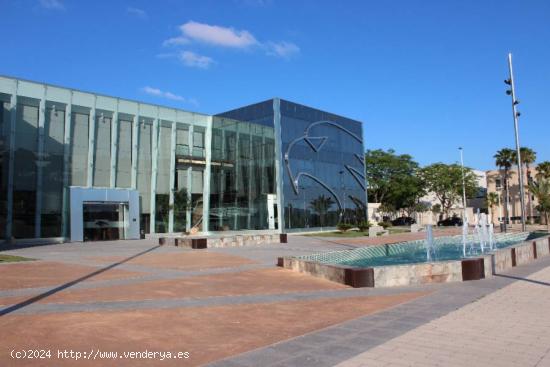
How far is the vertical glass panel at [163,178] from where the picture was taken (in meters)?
39.5

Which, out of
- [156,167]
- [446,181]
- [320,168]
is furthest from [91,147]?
[446,181]

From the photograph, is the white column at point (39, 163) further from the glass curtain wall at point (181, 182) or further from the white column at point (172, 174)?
the glass curtain wall at point (181, 182)

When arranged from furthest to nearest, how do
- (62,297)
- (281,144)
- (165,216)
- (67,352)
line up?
1. (281,144)
2. (165,216)
3. (62,297)
4. (67,352)

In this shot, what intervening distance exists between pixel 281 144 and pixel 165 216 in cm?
1315

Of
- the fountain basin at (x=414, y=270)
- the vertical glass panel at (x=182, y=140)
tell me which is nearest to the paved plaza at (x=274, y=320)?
the fountain basin at (x=414, y=270)

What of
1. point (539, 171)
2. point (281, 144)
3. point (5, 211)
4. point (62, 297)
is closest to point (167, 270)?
point (62, 297)

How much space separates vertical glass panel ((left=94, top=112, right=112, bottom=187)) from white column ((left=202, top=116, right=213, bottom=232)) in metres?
9.87

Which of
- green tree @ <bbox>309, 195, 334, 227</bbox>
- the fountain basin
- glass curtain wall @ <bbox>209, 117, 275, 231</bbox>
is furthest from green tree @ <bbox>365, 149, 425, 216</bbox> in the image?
the fountain basin

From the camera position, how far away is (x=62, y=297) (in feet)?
33.7

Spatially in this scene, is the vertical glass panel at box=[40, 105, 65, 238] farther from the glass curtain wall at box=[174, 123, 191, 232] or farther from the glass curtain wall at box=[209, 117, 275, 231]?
the glass curtain wall at box=[209, 117, 275, 231]

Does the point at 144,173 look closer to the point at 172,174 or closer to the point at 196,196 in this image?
the point at 172,174

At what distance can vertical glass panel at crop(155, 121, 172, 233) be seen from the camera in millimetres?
39500

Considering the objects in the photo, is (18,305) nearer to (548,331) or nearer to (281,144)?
(548,331)

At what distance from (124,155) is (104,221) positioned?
5.95m
